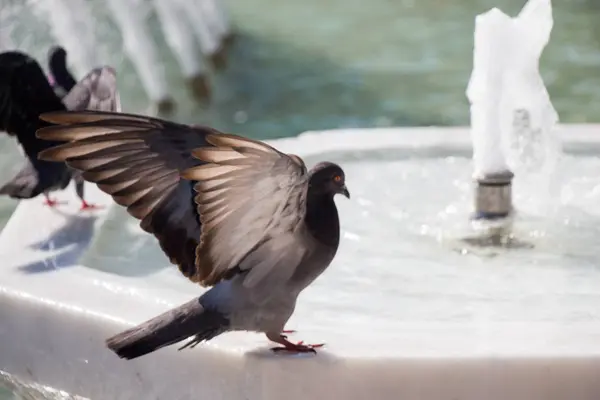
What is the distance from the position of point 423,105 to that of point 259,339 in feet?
20.3

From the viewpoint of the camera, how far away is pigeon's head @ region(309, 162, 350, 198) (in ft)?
6.88

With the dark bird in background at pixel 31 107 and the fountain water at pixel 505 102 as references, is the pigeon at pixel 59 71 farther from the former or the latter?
the fountain water at pixel 505 102

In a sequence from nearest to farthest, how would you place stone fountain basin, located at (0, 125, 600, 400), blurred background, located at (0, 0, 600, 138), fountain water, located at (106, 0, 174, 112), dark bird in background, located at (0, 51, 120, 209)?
stone fountain basin, located at (0, 125, 600, 400) < dark bird in background, located at (0, 51, 120, 209) < fountain water, located at (106, 0, 174, 112) < blurred background, located at (0, 0, 600, 138)

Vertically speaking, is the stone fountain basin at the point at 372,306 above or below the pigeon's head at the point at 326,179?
below

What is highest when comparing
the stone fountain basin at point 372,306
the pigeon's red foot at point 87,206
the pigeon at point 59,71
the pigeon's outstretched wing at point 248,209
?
the pigeon at point 59,71

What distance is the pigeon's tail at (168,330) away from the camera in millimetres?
2178

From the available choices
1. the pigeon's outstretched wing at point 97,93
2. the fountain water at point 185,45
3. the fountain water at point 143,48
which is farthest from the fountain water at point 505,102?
the fountain water at point 185,45

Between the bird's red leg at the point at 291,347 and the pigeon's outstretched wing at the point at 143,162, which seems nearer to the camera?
the pigeon's outstretched wing at the point at 143,162

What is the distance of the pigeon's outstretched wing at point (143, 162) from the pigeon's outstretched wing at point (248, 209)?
83mm

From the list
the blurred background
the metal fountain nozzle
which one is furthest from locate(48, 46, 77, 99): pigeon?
the blurred background

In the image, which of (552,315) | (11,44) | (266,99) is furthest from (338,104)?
(552,315)

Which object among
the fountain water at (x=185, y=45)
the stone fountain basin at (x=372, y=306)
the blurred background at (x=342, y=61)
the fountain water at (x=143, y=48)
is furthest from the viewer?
the fountain water at (x=185, y=45)

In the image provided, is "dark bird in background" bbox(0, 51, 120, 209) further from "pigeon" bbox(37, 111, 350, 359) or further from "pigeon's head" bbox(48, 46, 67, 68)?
"pigeon" bbox(37, 111, 350, 359)

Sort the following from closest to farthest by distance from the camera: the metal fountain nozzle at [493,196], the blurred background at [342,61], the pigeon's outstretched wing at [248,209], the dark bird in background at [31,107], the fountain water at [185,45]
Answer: the pigeon's outstretched wing at [248,209] → the dark bird in background at [31,107] → the metal fountain nozzle at [493,196] → the blurred background at [342,61] → the fountain water at [185,45]
